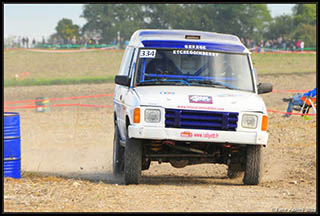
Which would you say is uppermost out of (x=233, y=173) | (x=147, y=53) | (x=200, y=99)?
(x=147, y=53)

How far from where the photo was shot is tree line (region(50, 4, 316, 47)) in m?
80.2

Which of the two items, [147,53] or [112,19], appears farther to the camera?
[112,19]

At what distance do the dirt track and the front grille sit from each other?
2.87 feet

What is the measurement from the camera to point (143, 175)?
12.0 m

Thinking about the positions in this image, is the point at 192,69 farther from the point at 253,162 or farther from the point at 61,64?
the point at 61,64

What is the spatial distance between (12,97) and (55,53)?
75.4 ft

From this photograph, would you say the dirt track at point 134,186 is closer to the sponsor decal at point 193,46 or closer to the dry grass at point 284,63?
the sponsor decal at point 193,46

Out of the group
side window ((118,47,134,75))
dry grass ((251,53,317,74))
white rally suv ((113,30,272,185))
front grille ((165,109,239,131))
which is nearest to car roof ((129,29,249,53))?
white rally suv ((113,30,272,185))

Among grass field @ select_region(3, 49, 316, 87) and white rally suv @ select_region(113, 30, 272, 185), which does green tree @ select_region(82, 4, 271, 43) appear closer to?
grass field @ select_region(3, 49, 316, 87)

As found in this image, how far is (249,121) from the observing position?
971cm

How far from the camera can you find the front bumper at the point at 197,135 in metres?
9.55

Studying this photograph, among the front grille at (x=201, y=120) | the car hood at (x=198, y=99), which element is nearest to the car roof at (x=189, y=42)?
the car hood at (x=198, y=99)

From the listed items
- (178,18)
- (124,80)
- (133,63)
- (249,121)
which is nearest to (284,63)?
(133,63)

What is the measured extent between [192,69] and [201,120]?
119cm
